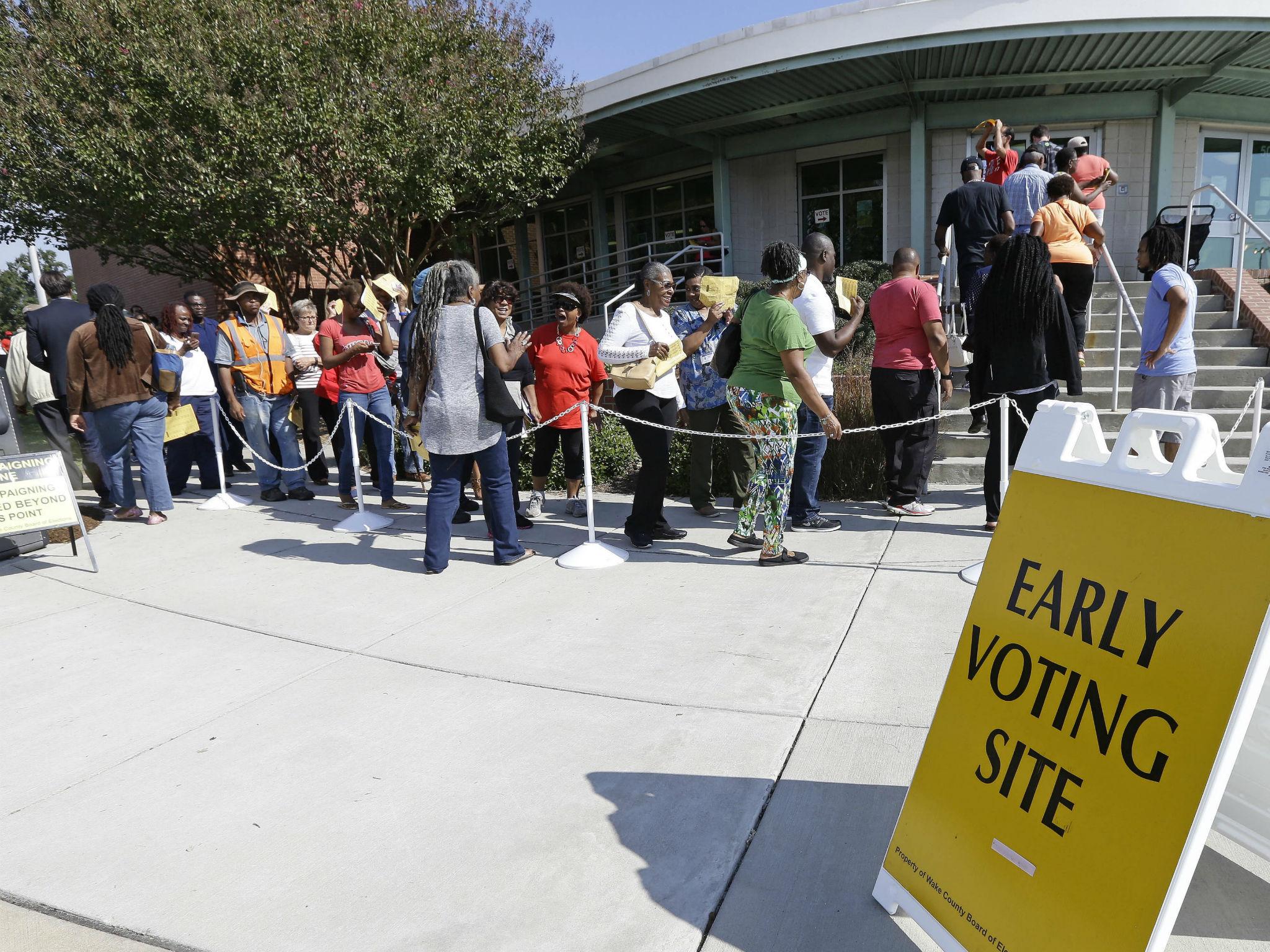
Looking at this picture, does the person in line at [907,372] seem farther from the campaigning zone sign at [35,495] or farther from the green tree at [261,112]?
the green tree at [261,112]

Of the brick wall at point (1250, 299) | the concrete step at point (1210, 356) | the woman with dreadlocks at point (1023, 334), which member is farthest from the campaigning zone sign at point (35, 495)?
the brick wall at point (1250, 299)

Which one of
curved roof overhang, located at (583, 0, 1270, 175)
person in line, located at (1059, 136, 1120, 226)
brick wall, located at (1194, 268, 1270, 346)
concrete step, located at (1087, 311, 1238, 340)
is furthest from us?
curved roof overhang, located at (583, 0, 1270, 175)

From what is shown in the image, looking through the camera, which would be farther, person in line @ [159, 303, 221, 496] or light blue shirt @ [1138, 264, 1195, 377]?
person in line @ [159, 303, 221, 496]

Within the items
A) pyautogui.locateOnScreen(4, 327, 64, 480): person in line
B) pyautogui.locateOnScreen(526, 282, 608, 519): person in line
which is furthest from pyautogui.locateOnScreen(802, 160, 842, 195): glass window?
pyautogui.locateOnScreen(4, 327, 64, 480): person in line

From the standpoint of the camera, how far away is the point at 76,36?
11.7m

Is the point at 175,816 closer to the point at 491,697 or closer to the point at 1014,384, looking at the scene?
the point at 491,697

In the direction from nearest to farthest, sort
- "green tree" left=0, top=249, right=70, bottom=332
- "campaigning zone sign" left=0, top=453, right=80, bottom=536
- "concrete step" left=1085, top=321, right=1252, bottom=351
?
1. "campaigning zone sign" left=0, top=453, right=80, bottom=536
2. "concrete step" left=1085, top=321, right=1252, bottom=351
3. "green tree" left=0, top=249, right=70, bottom=332

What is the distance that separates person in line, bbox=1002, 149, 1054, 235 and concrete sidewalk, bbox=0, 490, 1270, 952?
3.96 meters

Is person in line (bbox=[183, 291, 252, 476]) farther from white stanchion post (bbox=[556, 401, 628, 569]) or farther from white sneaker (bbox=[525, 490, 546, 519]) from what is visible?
white stanchion post (bbox=[556, 401, 628, 569])

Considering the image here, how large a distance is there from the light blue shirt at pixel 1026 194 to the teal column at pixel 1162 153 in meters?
8.18

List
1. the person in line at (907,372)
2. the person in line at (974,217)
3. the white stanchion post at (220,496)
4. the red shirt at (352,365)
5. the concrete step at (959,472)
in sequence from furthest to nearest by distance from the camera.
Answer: the white stanchion post at (220,496), the person in line at (974,217), the concrete step at (959,472), the red shirt at (352,365), the person in line at (907,372)

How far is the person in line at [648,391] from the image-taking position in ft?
18.6

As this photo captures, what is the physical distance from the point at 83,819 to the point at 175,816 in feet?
1.11

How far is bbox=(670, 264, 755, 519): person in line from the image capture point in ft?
19.4
